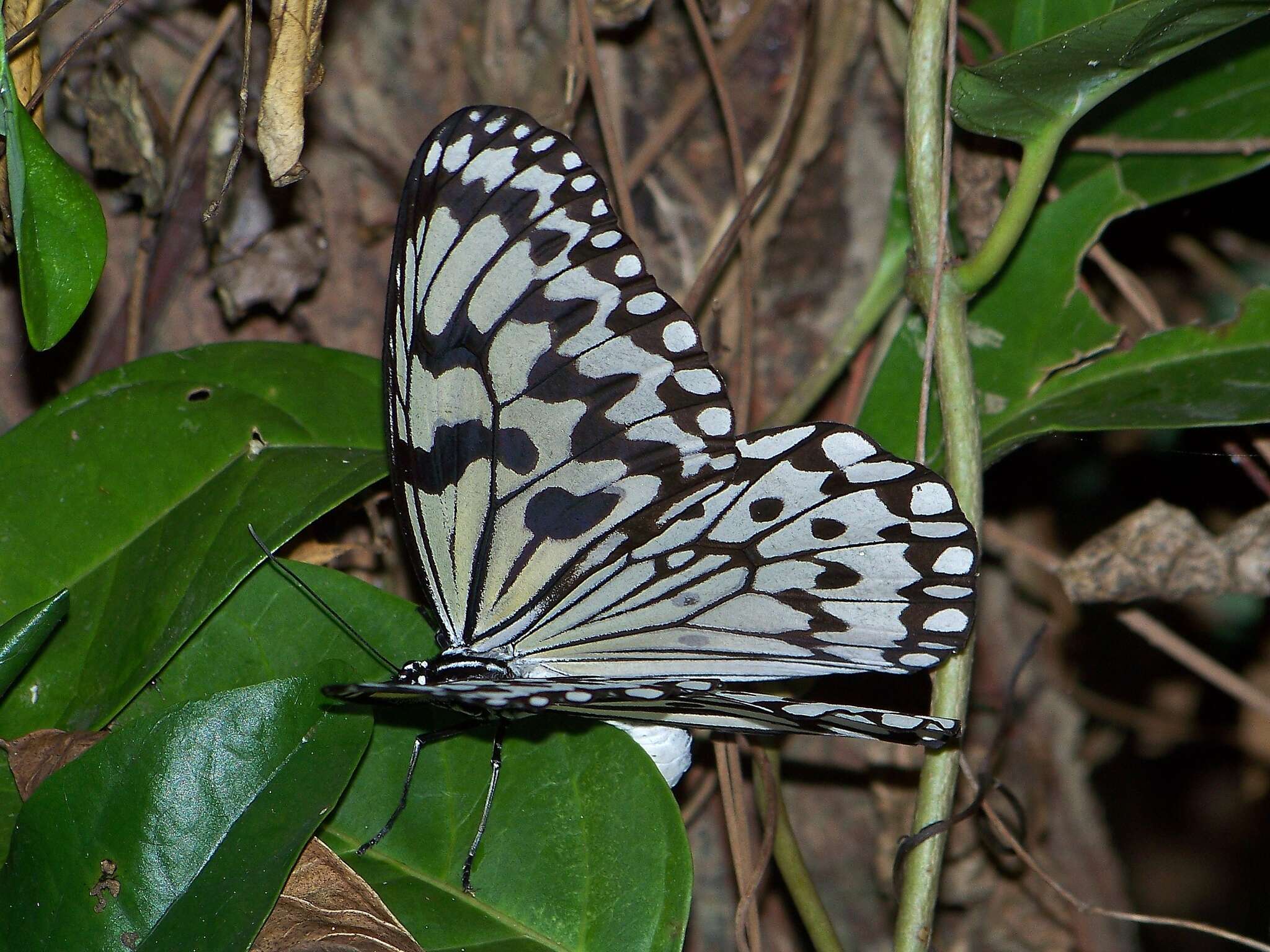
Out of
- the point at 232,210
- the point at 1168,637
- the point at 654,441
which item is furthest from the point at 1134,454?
the point at 232,210

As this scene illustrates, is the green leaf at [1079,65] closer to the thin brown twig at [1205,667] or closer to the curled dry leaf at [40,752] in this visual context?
the thin brown twig at [1205,667]

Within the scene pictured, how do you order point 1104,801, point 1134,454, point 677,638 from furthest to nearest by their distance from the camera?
1. point 1104,801
2. point 1134,454
3. point 677,638

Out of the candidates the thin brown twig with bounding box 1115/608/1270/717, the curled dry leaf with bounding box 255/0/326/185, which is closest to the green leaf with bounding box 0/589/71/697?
the curled dry leaf with bounding box 255/0/326/185

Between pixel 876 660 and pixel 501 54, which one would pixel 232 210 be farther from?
pixel 876 660

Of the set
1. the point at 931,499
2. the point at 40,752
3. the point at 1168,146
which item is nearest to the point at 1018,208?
the point at 1168,146

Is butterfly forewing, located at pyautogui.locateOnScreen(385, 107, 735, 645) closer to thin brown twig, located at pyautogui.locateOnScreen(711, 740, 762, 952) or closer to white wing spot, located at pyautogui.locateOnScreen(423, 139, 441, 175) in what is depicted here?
white wing spot, located at pyautogui.locateOnScreen(423, 139, 441, 175)

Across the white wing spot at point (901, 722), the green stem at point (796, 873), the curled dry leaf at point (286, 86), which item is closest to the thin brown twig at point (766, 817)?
the green stem at point (796, 873)
